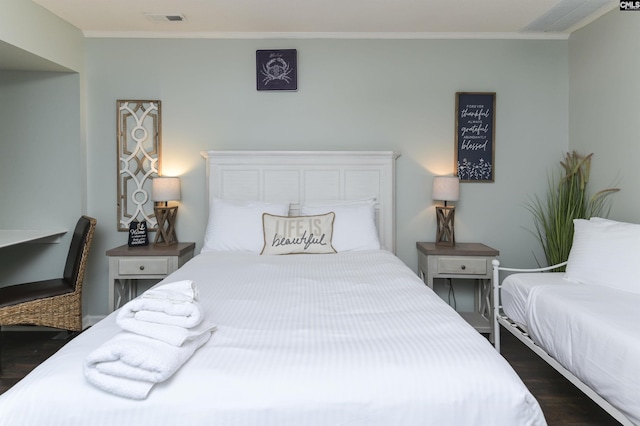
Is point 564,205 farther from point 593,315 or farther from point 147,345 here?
point 147,345

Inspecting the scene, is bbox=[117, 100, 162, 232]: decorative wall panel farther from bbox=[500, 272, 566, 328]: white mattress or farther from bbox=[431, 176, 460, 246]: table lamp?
bbox=[500, 272, 566, 328]: white mattress

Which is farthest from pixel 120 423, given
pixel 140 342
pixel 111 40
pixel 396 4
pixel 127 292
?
pixel 111 40

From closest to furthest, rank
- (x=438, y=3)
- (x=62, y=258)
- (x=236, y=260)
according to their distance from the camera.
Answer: (x=236, y=260) → (x=438, y=3) → (x=62, y=258)

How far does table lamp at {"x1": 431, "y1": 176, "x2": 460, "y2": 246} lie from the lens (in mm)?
3385

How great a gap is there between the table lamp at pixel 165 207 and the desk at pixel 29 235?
0.78 m

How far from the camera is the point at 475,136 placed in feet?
11.9

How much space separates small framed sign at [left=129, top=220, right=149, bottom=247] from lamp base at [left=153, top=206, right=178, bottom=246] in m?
0.10

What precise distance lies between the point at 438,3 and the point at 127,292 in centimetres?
329

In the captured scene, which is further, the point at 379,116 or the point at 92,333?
the point at 379,116

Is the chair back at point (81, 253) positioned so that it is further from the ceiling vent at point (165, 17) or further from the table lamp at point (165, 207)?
the ceiling vent at point (165, 17)

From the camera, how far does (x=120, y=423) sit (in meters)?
1.14

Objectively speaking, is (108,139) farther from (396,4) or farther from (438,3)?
(438,3)

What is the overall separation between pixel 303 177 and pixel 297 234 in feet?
2.27

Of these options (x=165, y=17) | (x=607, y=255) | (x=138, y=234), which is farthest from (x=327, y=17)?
(x=607, y=255)
